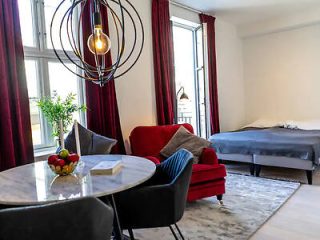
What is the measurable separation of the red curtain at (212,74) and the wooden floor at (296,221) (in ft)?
7.17

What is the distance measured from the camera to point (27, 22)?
313cm

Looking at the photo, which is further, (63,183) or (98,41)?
(98,41)

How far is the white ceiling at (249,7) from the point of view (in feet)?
15.6

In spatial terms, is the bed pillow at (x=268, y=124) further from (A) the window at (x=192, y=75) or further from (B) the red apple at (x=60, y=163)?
(B) the red apple at (x=60, y=163)

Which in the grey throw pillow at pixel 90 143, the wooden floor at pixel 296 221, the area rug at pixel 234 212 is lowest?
the wooden floor at pixel 296 221

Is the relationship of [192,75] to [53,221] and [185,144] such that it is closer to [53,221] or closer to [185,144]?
[185,144]

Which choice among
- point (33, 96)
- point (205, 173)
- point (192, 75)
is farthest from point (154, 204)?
point (192, 75)

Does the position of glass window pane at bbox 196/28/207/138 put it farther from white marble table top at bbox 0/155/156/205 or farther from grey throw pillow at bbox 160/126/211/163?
white marble table top at bbox 0/155/156/205

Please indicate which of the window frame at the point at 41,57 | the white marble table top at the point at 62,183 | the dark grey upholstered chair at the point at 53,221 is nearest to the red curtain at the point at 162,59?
the window frame at the point at 41,57

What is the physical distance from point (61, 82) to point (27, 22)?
2.38 ft

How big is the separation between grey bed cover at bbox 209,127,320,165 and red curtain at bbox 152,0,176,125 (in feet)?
3.07

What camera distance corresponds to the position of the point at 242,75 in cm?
651

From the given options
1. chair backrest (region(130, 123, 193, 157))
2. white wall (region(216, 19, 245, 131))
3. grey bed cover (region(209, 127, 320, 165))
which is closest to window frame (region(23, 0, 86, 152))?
chair backrest (region(130, 123, 193, 157))

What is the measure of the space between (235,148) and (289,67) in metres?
2.62
